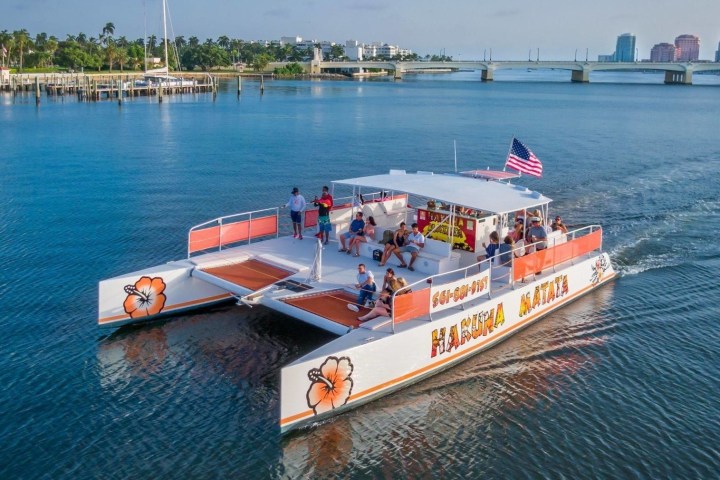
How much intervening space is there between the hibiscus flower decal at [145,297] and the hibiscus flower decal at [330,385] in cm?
640

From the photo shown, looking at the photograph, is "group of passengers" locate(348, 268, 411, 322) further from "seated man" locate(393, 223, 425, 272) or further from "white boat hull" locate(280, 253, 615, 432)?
"seated man" locate(393, 223, 425, 272)

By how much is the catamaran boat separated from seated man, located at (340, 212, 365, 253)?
0.98 ft

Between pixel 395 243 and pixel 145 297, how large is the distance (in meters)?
6.43

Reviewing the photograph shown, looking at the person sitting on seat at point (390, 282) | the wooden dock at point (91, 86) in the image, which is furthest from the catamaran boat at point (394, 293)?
the wooden dock at point (91, 86)

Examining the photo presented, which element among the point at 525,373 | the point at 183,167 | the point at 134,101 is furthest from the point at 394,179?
the point at 134,101

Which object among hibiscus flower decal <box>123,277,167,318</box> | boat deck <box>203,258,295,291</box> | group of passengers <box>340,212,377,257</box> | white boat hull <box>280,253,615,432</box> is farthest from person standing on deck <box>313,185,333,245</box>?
white boat hull <box>280,253,615,432</box>

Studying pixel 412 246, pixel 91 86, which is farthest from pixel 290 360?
pixel 91 86

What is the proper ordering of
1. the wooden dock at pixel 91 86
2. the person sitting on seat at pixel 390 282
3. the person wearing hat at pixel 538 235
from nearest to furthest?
1. the person sitting on seat at pixel 390 282
2. the person wearing hat at pixel 538 235
3. the wooden dock at pixel 91 86

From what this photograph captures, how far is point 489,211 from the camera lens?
55.3 feet

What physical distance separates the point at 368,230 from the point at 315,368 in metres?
7.08

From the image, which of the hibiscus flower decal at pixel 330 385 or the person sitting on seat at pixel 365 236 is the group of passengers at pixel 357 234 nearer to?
the person sitting on seat at pixel 365 236

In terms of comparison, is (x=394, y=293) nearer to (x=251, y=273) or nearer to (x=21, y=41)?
(x=251, y=273)

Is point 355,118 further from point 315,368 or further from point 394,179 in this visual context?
point 315,368

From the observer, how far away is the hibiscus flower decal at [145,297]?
17.0 meters
